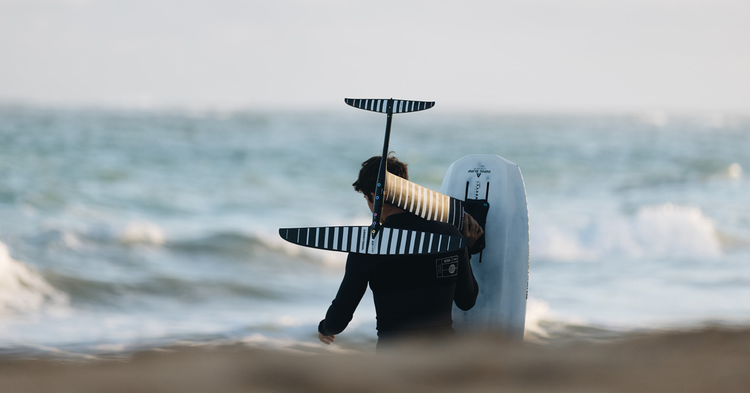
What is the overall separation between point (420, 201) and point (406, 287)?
44 cm

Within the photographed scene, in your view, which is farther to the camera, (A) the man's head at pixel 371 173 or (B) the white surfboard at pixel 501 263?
Result: (B) the white surfboard at pixel 501 263

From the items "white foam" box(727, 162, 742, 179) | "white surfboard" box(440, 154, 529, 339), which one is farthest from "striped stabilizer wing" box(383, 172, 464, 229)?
"white foam" box(727, 162, 742, 179)

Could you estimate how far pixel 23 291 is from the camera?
9.15m

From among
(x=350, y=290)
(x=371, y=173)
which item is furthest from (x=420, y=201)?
(x=350, y=290)

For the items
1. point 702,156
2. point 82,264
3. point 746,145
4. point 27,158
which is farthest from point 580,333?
point 746,145

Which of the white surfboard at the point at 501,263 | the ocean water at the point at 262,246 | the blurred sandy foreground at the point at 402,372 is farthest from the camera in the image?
the ocean water at the point at 262,246

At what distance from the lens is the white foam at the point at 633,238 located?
1192 cm

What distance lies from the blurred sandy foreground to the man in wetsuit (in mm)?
1316

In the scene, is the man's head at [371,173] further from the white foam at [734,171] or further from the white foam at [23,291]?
the white foam at [734,171]

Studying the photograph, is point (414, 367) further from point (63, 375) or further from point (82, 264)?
point (82, 264)

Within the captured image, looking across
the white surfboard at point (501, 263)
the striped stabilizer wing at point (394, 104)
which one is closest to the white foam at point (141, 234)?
the white surfboard at point (501, 263)

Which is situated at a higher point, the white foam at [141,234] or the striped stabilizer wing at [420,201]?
the white foam at [141,234]

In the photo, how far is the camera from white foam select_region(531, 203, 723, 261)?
11.9m

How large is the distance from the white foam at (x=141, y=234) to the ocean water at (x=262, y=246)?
56 mm
